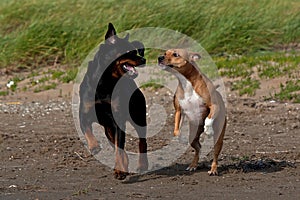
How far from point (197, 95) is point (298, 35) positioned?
7.30 meters

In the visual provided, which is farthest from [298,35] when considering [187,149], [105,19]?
[187,149]

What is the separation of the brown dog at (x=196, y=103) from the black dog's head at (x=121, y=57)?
0.33 m

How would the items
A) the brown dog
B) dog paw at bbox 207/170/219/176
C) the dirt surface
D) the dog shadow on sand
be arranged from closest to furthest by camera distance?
the dirt surface, the brown dog, dog paw at bbox 207/170/219/176, the dog shadow on sand

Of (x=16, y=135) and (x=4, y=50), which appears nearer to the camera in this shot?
(x=16, y=135)

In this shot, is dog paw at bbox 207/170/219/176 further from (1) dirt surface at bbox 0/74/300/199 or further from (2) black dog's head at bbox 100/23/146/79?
(2) black dog's head at bbox 100/23/146/79

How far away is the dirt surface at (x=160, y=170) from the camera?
25.6 feet

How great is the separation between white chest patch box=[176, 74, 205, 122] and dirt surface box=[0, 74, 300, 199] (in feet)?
1.95

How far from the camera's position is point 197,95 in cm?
831

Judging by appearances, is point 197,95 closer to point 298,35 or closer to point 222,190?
point 222,190

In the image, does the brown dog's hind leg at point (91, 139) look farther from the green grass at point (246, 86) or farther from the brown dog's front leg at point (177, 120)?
the green grass at point (246, 86)

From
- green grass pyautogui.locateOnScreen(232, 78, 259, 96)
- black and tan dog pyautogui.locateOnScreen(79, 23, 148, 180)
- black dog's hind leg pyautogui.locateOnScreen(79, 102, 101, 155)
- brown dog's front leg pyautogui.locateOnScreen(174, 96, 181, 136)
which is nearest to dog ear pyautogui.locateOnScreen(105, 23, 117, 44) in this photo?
black and tan dog pyautogui.locateOnScreen(79, 23, 148, 180)

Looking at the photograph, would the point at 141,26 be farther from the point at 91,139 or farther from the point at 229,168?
the point at 91,139

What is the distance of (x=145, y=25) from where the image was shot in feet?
50.0

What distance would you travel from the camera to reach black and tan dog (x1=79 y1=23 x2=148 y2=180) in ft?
26.8
